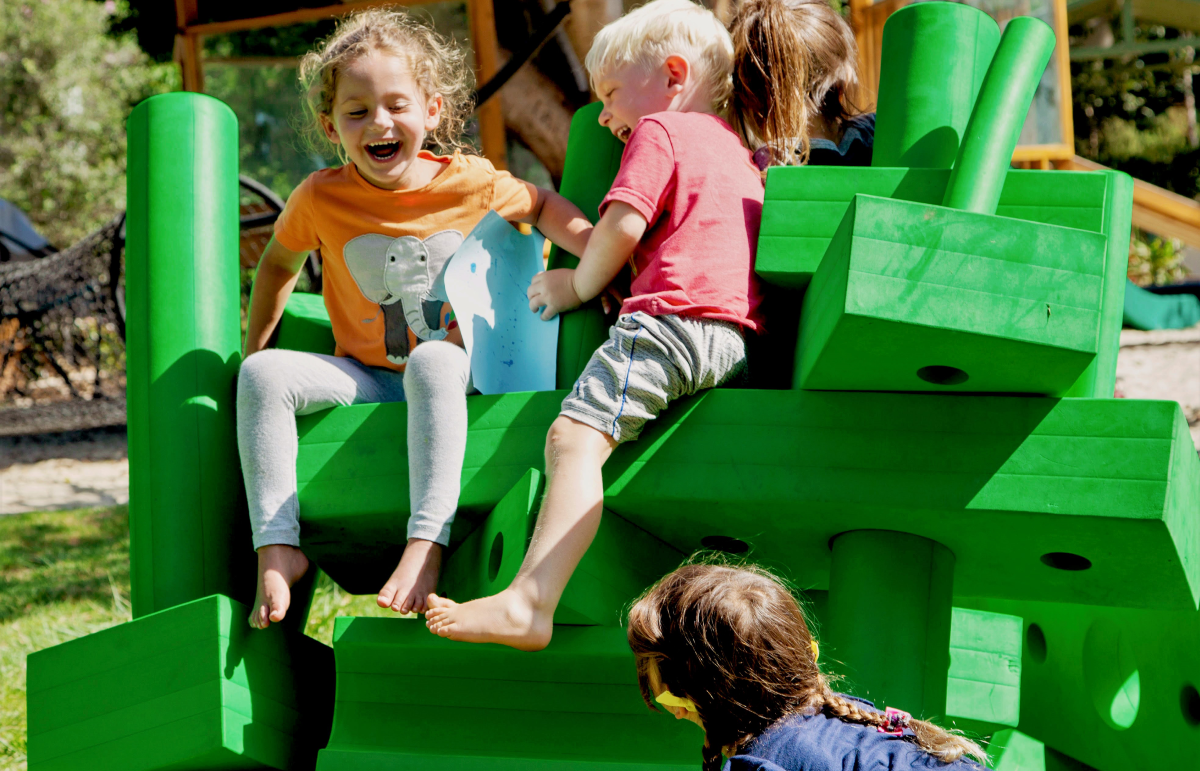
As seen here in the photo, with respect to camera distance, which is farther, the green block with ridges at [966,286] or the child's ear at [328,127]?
the child's ear at [328,127]

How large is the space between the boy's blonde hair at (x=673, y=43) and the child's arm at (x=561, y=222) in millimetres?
230

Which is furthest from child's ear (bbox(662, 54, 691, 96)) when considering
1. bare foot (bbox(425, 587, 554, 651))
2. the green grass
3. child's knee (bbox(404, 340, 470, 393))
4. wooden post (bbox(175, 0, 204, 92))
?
wooden post (bbox(175, 0, 204, 92))

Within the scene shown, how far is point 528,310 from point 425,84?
1.52 ft

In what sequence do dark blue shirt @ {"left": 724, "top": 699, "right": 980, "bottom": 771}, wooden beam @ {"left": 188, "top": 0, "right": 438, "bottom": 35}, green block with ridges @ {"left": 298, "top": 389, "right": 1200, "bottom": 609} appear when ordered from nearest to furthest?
1. dark blue shirt @ {"left": 724, "top": 699, "right": 980, "bottom": 771}
2. green block with ridges @ {"left": 298, "top": 389, "right": 1200, "bottom": 609}
3. wooden beam @ {"left": 188, "top": 0, "right": 438, "bottom": 35}

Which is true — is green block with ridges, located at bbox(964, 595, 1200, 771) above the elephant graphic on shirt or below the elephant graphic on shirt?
below

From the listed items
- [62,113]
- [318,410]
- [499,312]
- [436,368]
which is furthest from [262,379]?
[62,113]

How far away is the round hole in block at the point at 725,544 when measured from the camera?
174cm

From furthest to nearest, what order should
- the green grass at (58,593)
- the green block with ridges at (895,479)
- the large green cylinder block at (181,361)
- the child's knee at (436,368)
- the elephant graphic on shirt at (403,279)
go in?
the green grass at (58,593) < the elephant graphic on shirt at (403,279) < the large green cylinder block at (181,361) < the child's knee at (436,368) < the green block with ridges at (895,479)

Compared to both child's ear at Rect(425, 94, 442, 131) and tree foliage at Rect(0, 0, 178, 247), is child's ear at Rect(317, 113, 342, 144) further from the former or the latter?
tree foliage at Rect(0, 0, 178, 247)

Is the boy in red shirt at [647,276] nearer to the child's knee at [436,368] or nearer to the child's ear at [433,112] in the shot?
the child's knee at [436,368]

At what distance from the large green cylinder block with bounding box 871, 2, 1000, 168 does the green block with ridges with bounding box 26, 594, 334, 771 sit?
124 centimetres

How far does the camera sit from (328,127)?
2.19 metres

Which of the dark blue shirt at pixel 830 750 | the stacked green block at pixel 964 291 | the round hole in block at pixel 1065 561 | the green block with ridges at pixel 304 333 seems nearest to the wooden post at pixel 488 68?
the green block with ridges at pixel 304 333

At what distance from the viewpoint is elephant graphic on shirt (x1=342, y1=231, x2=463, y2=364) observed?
7.02 ft
